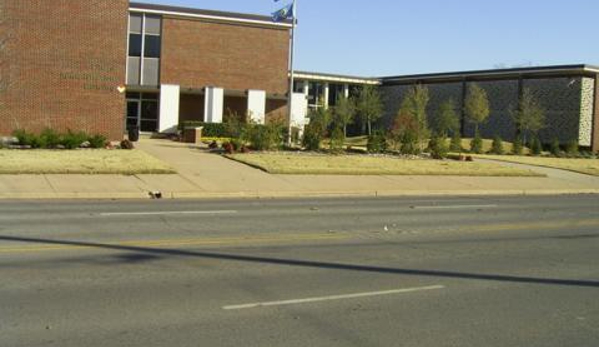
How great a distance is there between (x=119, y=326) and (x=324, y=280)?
2.79 metres

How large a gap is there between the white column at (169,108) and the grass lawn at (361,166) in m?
17.9

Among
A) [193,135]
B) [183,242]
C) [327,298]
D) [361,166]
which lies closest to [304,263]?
[327,298]

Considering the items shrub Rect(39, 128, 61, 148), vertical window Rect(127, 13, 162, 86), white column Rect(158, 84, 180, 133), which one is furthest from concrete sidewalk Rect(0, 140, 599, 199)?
vertical window Rect(127, 13, 162, 86)

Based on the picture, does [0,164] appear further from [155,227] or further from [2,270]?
[2,270]

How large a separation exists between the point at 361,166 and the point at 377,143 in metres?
7.38

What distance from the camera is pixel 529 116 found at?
2008 inches

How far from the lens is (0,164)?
20.9m

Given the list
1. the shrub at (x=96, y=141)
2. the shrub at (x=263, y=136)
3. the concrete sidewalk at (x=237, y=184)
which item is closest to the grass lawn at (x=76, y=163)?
the concrete sidewalk at (x=237, y=184)

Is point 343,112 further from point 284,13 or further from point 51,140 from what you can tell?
point 51,140

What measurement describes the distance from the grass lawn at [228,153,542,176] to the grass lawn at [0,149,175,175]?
397cm

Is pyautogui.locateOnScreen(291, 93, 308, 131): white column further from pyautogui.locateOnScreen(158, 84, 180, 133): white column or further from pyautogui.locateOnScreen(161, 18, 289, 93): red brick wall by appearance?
pyautogui.locateOnScreen(158, 84, 180, 133): white column

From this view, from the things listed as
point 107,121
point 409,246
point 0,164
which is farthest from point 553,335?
point 107,121

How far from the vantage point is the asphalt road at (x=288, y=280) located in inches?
238

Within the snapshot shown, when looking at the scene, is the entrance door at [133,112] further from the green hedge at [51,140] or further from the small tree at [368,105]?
the small tree at [368,105]
